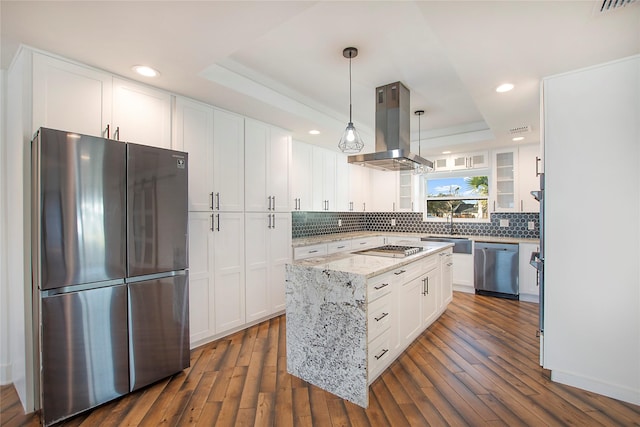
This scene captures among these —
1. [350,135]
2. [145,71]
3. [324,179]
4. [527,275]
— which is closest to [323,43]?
[350,135]

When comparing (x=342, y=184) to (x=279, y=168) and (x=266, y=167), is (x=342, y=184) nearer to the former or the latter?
(x=279, y=168)

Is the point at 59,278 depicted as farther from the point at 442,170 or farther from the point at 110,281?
the point at 442,170

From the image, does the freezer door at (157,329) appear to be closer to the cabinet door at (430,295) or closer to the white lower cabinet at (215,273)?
the white lower cabinet at (215,273)

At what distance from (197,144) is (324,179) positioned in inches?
97.4

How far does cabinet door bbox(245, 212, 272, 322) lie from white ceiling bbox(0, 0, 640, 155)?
122cm

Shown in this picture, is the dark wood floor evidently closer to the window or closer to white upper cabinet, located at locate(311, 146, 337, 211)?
white upper cabinet, located at locate(311, 146, 337, 211)

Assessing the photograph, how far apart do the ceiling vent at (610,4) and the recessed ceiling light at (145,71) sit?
9.39 ft

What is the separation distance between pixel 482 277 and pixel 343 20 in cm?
428

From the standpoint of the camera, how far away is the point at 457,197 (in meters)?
5.56

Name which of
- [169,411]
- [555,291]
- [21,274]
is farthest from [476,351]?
[21,274]

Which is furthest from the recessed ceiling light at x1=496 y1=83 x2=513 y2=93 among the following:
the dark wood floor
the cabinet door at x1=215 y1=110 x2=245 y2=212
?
the cabinet door at x1=215 y1=110 x2=245 y2=212

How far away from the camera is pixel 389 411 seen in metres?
2.00

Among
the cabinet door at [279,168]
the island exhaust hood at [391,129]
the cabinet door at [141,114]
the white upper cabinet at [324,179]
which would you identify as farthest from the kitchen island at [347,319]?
the white upper cabinet at [324,179]

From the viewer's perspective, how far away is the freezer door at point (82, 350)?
1.84m
